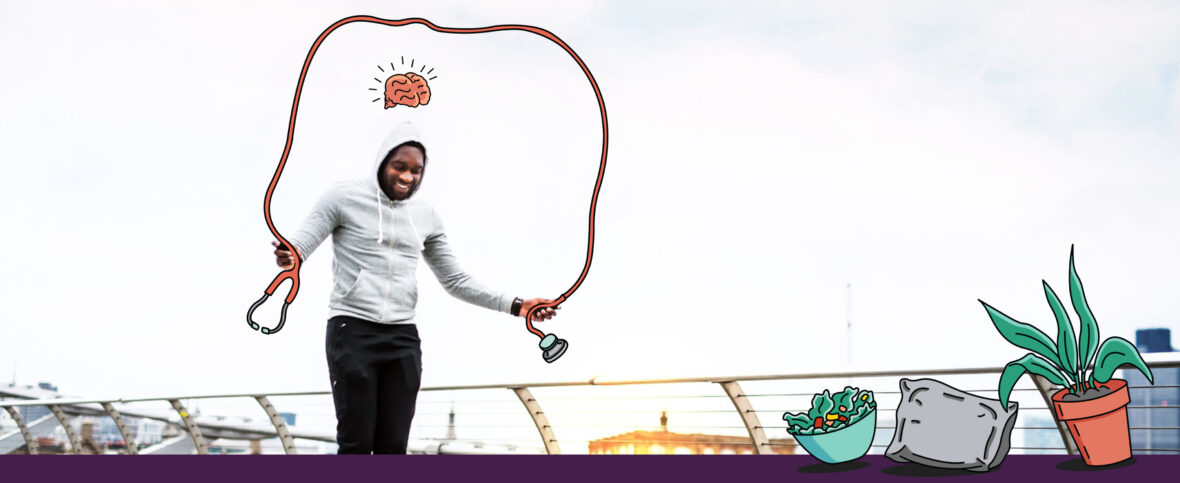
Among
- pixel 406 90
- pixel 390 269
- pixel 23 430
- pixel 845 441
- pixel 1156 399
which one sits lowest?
pixel 1156 399

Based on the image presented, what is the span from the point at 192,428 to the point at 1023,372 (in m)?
6.82

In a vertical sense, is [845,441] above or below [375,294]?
below

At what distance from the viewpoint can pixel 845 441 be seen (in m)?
2.03

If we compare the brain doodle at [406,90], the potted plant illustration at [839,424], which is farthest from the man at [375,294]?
the potted plant illustration at [839,424]

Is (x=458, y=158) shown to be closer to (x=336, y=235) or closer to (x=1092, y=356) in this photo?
(x=336, y=235)

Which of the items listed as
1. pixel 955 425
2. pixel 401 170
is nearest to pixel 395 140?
pixel 401 170

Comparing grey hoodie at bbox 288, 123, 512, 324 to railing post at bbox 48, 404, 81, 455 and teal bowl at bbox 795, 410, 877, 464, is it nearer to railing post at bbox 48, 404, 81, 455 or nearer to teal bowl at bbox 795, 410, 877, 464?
teal bowl at bbox 795, 410, 877, 464

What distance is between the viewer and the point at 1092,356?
1883 millimetres

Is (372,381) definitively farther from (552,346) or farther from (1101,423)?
(1101,423)

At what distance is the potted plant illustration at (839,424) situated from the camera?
2020 mm

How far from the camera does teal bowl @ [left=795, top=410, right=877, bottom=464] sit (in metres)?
2.02

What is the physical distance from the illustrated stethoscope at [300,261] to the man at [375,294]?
0.11 ft

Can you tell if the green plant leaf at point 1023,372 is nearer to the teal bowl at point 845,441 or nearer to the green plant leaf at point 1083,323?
the green plant leaf at point 1083,323

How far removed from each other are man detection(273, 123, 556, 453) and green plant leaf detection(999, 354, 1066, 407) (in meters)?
1.31
